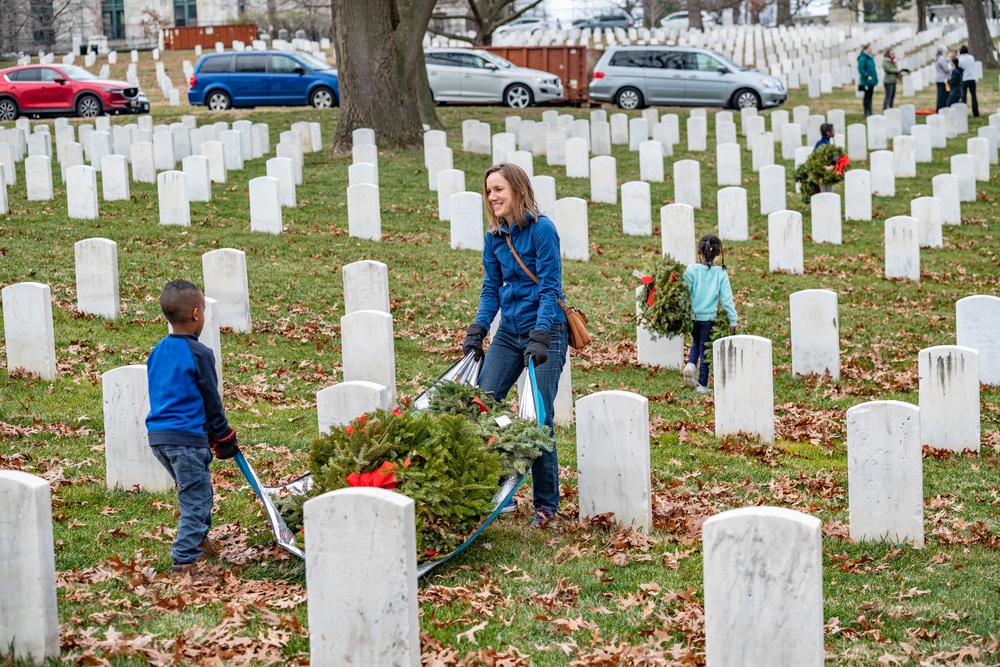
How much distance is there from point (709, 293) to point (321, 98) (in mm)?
20774

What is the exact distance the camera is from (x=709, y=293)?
394 inches

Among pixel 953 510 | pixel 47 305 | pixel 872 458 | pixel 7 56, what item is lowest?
pixel 953 510

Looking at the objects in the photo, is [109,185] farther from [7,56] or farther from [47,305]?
[7,56]

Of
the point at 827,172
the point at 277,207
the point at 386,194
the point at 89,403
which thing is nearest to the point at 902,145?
the point at 827,172

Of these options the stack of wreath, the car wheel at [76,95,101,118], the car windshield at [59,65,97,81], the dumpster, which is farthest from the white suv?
Result: the dumpster

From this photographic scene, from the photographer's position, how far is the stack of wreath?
5609 mm

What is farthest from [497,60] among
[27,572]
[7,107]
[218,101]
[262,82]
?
[27,572]

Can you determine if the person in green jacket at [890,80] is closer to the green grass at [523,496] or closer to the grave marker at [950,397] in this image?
the green grass at [523,496]

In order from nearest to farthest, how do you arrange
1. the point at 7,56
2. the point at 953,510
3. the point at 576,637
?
the point at 576,637 → the point at 953,510 → the point at 7,56

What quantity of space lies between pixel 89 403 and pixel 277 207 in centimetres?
659

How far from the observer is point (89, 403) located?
→ 8773 millimetres

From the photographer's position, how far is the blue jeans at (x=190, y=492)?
5.71m

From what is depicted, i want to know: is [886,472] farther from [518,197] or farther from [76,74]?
[76,74]

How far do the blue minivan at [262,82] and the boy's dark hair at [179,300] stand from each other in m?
24.0
